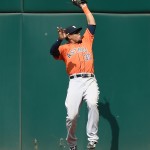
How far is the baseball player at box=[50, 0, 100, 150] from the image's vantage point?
9.56 m

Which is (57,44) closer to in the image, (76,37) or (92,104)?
(76,37)

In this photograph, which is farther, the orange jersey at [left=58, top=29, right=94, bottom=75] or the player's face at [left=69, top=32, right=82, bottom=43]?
the player's face at [left=69, top=32, right=82, bottom=43]

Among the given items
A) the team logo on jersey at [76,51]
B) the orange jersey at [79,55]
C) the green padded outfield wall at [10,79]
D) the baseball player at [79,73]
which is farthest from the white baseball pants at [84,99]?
the green padded outfield wall at [10,79]

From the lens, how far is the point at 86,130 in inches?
399

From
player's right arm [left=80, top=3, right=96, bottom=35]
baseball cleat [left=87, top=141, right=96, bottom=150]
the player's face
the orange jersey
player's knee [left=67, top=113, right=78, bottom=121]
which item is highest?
player's right arm [left=80, top=3, right=96, bottom=35]

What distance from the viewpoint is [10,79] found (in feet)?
34.6

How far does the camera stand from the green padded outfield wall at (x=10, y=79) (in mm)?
10539

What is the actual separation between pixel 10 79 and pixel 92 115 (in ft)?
5.05
